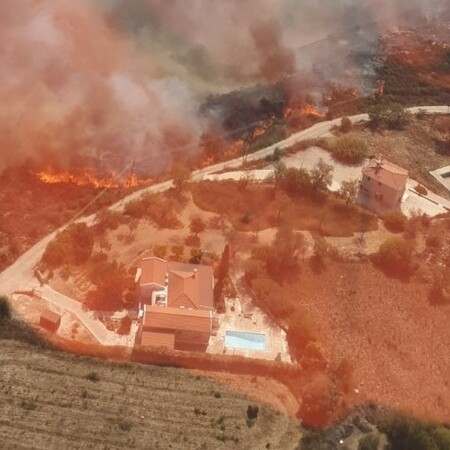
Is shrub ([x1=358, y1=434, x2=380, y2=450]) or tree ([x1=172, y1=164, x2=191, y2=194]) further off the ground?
tree ([x1=172, y1=164, x2=191, y2=194])

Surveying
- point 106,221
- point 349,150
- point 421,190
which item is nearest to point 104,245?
point 106,221

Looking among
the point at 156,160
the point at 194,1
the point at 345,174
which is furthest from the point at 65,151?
the point at 194,1

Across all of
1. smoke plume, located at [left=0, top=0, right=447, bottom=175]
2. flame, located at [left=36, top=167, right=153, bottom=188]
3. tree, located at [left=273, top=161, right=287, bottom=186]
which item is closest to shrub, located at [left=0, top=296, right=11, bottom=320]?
flame, located at [left=36, top=167, right=153, bottom=188]

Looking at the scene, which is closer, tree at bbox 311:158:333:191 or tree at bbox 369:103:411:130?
tree at bbox 311:158:333:191

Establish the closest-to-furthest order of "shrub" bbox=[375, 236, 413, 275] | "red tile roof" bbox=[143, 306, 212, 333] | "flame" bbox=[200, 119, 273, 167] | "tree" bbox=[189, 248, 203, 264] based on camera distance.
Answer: "red tile roof" bbox=[143, 306, 212, 333] → "tree" bbox=[189, 248, 203, 264] → "shrub" bbox=[375, 236, 413, 275] → "flame" bbox=[200, 119, 273, 167]

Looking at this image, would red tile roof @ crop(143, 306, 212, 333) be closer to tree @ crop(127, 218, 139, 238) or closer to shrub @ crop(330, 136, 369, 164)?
tree @ crop(127, 218, 139, 238)

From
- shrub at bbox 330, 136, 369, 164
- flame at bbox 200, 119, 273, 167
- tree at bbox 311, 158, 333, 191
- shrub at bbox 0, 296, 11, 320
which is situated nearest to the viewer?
shrub at bbox 0, 296, 11, 320

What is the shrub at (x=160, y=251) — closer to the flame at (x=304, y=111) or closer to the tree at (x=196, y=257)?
the tree at (x=196, y=257)
